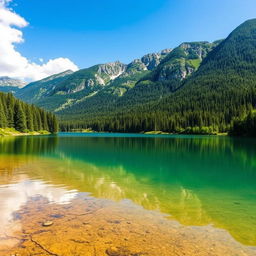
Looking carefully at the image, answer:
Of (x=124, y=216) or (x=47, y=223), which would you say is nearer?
(x=47, y=223)

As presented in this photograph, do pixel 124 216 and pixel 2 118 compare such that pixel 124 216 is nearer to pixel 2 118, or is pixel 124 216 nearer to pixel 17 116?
pixel 2 118

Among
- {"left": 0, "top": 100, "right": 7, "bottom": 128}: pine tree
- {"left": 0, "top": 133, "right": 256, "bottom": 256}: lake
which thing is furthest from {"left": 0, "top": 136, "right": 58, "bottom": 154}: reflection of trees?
{"left": 0, "top": 100, "right": 7, "bottom": 128}: pine tree

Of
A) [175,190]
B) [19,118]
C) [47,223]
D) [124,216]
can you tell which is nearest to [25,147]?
[175,190]

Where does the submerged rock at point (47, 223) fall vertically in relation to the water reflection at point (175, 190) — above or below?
above

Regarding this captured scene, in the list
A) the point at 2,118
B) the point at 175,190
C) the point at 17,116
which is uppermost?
the point at 17,116

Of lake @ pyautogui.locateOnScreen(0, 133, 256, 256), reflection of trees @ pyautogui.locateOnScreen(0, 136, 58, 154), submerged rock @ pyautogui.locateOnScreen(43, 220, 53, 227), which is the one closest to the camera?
lake @ pyautogui.locateOnScreen(0, 133, 256, 256)

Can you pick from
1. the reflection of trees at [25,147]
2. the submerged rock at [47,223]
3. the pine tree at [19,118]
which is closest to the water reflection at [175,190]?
the submerged rock at [47,223]

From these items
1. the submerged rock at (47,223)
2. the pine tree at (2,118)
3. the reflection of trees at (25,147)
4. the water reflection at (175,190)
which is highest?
the pine tree at (2,118)

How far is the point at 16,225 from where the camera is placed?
10.9 meters

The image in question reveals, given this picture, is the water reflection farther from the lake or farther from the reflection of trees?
the reflection of trees

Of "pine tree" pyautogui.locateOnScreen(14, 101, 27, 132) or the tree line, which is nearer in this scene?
the tree line

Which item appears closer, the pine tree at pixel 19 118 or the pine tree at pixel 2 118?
the pine tree at pixel 2 118

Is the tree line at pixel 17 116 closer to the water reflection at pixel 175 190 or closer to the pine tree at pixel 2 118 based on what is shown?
the pine tree at pixel 2 118

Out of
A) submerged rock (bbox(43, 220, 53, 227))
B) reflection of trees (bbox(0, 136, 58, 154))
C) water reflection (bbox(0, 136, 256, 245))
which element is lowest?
water reflection (bbox(0, 136, 256, 245))
